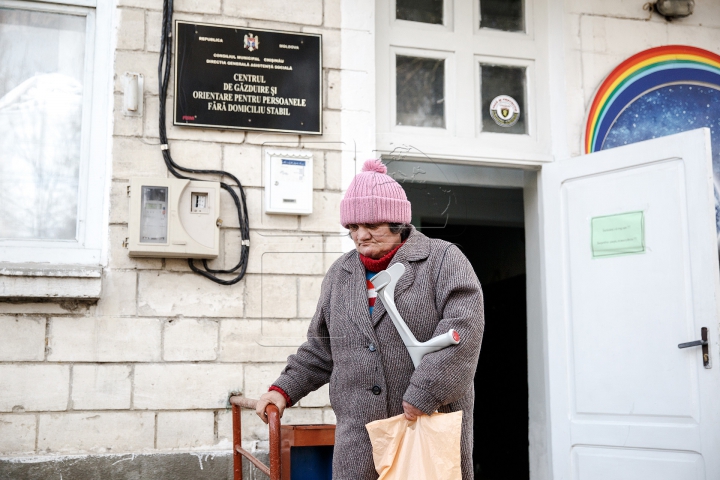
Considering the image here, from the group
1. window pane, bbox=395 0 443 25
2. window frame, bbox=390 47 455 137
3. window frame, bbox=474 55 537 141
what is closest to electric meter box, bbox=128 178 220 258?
window frame, bbox=390 47 455 137

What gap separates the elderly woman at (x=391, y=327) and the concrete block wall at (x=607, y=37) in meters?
2.55

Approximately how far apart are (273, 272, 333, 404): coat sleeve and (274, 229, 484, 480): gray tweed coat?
0.63 ft

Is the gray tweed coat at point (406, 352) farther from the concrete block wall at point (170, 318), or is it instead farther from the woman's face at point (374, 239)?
the concrete block wall at point (170, 318)

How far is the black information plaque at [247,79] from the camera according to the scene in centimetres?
405

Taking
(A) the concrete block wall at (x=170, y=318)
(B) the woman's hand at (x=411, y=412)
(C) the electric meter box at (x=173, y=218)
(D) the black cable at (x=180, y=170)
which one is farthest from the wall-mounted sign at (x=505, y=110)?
(B) the woman's hand at (x=411, y=412)

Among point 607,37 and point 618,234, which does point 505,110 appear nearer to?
point 607,37

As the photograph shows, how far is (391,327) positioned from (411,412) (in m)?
0.29

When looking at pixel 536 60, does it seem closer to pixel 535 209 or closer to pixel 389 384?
pixel 535 209

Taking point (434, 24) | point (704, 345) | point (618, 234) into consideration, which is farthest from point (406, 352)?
point (434, 24)

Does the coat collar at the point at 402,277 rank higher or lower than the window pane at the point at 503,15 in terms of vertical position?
lower

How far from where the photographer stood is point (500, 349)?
7.30 m

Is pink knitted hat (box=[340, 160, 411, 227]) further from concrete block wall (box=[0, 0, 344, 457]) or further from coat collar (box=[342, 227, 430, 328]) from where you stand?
concrete block wall (box=[0, 0, 344, 457])

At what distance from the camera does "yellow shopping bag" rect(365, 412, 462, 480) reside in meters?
2.13

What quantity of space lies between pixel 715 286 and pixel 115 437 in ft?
9.52
